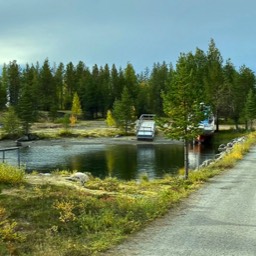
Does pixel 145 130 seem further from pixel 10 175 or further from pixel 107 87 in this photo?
pixel 10 175

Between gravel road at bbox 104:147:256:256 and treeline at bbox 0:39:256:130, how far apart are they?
225 ft

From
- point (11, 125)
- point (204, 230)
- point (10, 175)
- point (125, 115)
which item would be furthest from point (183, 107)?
point (125, 115)

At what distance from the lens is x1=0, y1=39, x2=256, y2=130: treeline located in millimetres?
85812

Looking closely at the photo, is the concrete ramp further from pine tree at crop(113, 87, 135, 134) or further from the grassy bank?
the grassy bank

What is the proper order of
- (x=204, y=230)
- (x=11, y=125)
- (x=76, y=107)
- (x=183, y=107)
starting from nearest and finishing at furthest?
(x=204, y=230) < (x=183, y=107) < (x=11, y=125) < (x=76, y=107)

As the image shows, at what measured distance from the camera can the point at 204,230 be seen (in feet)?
29.3

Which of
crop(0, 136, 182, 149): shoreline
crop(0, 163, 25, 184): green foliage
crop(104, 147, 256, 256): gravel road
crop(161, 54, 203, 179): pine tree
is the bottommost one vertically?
crop(0, 136, 182, 149): shoreline

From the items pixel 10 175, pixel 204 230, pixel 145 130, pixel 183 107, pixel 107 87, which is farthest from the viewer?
pixel 107 87

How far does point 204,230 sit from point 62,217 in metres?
3.00

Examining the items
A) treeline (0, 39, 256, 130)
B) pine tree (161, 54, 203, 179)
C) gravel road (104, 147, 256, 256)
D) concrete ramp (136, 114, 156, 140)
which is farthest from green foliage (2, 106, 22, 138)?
gravel road (104, 147, 256, 256)

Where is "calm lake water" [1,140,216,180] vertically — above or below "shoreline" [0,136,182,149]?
below

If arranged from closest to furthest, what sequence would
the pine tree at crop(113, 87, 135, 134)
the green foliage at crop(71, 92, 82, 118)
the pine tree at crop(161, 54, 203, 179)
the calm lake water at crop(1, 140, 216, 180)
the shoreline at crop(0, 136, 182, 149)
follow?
1. the pine tree at crop(161, 54, 203, 179)
2. the calm lake water at crop(1, 140, 216, 180)
3. the shoreline at crop(0, 136, 182, 149)
4. the pine tree at crop(113, 87, 135, 134)
5. the green foliage at crop(71, 92, 82, 118)

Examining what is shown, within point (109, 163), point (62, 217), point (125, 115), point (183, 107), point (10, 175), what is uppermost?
point (125, 115)

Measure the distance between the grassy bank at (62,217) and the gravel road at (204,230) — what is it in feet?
1.27
